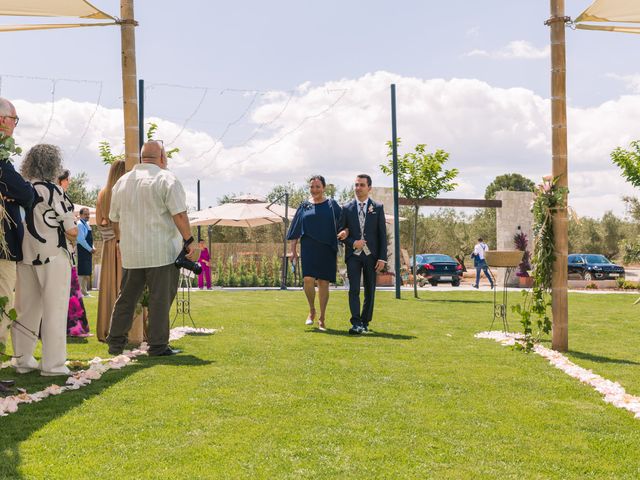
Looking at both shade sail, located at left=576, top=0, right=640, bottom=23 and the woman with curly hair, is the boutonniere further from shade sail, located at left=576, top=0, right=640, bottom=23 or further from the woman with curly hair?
shade sail, located at left=576, top=0, right=640, bottom=23

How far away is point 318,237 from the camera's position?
31.4ft

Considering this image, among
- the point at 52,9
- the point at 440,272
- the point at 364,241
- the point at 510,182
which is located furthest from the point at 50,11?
the point at 510,182

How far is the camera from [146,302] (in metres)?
7.56

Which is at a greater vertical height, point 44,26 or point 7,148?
point 44,26

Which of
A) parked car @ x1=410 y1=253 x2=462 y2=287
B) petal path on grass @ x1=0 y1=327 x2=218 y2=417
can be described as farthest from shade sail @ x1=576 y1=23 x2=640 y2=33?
parked car @ x1=410 y1=253 x2=462 y2=287

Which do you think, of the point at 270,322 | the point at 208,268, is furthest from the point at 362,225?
the point at 208,268

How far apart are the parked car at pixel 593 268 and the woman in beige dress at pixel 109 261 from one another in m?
26.1

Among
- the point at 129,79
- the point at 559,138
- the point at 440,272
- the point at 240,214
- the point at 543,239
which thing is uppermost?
the point at 129,79

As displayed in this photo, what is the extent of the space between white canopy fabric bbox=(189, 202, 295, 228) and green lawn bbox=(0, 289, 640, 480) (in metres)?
15.7

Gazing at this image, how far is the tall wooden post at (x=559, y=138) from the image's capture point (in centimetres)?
750

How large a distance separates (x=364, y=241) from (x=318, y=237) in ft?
2.11

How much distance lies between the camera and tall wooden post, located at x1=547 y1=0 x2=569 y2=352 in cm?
750

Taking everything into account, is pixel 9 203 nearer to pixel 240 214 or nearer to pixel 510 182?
pixel 240 214

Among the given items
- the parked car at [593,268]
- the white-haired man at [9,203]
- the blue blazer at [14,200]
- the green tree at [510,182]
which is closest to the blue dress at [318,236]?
the white-haired man at [9,203]
